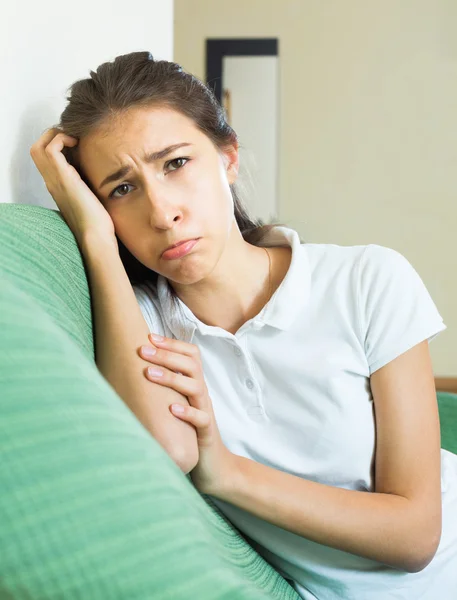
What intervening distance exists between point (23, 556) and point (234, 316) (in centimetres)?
77

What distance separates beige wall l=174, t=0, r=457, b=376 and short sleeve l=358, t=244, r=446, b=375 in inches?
103

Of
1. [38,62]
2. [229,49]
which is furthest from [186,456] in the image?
[229,49]

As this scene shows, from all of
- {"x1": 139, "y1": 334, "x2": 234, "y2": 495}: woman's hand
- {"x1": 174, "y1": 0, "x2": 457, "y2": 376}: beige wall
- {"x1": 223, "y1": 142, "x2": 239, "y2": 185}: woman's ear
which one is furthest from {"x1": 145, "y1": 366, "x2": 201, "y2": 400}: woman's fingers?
{"x1": 174, "y1": 0, "x2": 457, "y2": 376}: beige wall

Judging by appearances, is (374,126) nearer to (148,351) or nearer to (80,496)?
(148,351)

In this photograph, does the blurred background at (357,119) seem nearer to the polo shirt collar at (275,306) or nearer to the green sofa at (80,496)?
the polo shirt collar at (275,306)

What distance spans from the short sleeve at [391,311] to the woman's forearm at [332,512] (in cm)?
19

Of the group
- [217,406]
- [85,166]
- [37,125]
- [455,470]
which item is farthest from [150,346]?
[455,470]

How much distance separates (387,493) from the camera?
0.97m

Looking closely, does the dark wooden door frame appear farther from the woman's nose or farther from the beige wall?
the woman's nose

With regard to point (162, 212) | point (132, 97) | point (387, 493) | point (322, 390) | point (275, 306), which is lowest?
point (387, 493)

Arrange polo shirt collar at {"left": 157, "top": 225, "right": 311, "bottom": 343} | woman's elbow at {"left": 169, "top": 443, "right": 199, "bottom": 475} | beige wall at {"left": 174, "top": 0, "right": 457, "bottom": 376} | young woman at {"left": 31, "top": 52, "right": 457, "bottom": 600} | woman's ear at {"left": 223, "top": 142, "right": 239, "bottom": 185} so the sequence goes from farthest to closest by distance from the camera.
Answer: beige wall at {"left": 174, "top": 0, "right": 457, "bottom": 376}, woman's ear at {"left": 223, "top": 142, "right": 239, "bottom": 185}, polo shirt collar at {"left": 157, "top": 225, "right": 311, "bottom": 343}, young woman at {"left": 31, "top": 52, "right": 457, "bottom": 600}, woman's elbow at {"left": 169, "top": 443, "right": 199, "bottom": 475}

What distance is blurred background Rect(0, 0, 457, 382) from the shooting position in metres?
3.67

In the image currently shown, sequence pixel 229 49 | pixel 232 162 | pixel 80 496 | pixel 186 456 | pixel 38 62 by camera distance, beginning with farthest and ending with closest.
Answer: pixel 229 49 < pixel 232 162 < pixel 38 62 < pixel 186 456 < pixel 80 496

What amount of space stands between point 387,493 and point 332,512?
103 mm
